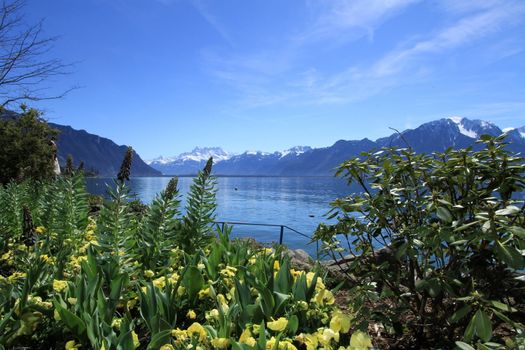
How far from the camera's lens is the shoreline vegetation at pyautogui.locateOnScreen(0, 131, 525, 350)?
7.59ft

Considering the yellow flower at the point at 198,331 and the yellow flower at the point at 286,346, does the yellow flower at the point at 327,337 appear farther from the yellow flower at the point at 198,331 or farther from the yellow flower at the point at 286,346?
the yellow flower at the point at 198,331

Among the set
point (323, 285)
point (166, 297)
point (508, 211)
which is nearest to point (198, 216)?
point (166, 297)

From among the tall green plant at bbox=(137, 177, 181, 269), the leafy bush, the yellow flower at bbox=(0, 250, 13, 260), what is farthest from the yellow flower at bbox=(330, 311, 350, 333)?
the yellow flower at bbox=(0, 250, 13, 260)

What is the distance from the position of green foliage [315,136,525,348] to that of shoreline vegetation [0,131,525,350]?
11mm

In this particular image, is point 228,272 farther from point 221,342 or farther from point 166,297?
point 221,342

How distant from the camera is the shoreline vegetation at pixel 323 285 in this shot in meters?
2.31

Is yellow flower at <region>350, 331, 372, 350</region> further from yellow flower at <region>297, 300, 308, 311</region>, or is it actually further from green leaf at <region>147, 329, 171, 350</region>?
green leaf at <region>147, 329, 171, 350</region>

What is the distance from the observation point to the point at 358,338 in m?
2.27

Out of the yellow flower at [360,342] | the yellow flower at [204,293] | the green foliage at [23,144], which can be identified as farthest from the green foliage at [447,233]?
the green foliage at [23,144]

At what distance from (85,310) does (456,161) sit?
289 centimetres

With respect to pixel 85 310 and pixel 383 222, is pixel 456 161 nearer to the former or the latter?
pixel 383 222

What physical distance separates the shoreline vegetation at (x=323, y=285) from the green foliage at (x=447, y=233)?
0.04ft

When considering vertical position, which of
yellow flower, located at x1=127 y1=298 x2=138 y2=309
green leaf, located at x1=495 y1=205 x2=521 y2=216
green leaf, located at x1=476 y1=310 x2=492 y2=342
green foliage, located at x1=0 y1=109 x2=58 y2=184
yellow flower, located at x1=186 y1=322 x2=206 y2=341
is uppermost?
green foliage, located at x1=0 y1=109 x2=58 y2=184

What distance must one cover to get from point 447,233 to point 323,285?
1186mm
